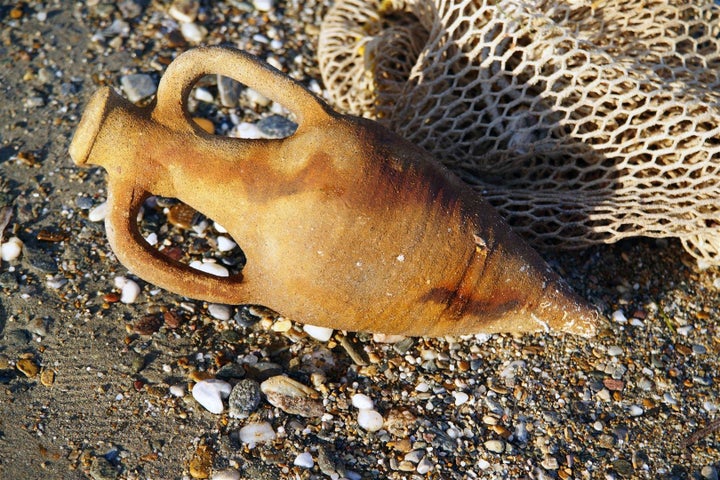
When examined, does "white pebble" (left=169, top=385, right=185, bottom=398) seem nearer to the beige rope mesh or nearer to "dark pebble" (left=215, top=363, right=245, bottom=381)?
"dark pebble" (left=215, top=363, right=245, bottom=381)

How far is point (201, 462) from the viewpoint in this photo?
7.37 feet

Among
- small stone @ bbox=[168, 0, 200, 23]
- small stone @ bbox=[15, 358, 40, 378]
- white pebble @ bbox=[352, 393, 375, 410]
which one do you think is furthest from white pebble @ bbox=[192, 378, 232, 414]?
small stone @ bbox=[168, 0, 200, 23]

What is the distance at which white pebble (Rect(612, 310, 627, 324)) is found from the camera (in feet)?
9.23

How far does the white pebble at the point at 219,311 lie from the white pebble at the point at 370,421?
624mm

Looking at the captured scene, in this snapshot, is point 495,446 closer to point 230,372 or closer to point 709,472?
point 709,472

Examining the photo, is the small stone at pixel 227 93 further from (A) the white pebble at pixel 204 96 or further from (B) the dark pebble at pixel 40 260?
(B) the dark pebble at pixel 40 260

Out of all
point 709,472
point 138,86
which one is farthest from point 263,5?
point 709,472

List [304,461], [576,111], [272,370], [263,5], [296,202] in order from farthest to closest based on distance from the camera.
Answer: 1. [263,5]
2. [576,111]
3. [272,370]
4. [304,461]
5. [296,202]

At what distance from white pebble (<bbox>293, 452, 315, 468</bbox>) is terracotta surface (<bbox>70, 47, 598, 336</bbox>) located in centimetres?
43

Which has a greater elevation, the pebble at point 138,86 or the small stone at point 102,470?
the pebble at point 138,86

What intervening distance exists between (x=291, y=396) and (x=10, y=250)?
48.5 inches

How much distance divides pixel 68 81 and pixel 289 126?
103 centimetres

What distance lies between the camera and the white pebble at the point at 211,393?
2.36 meters

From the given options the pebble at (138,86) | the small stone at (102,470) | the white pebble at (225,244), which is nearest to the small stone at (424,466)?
the small stone at (102,470)
